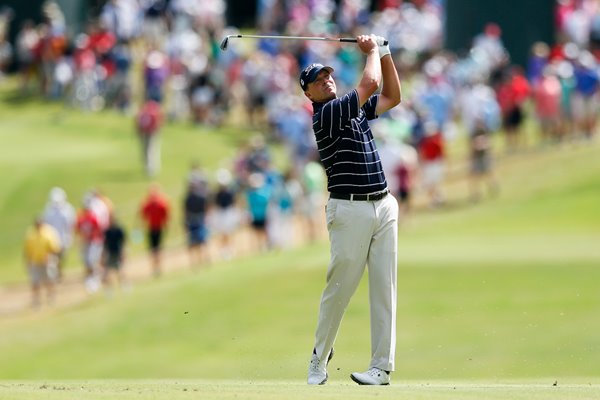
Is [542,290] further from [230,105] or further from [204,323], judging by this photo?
[230,105]

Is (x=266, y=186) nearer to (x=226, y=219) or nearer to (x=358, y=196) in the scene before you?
(x=226, y=219)

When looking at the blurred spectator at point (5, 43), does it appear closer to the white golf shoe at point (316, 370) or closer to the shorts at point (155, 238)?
the shorts at point (155, 238)

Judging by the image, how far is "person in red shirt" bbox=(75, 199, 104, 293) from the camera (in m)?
26.1

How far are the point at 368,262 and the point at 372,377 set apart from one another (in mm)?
753

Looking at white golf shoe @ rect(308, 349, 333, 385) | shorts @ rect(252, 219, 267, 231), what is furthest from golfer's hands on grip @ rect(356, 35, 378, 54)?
shorts @ rect(252, 219, 267, 231)

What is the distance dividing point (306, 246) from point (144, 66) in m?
11.3

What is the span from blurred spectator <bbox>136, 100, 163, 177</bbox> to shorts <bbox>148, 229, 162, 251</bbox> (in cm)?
585

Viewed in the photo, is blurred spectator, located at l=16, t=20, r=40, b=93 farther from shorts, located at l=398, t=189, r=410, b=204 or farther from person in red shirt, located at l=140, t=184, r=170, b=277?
shorts, located at l=398, t=189, r=410, b=204

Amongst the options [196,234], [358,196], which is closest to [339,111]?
[358,196]

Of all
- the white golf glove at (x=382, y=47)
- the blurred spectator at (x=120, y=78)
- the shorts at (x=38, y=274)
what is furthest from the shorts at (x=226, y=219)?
the white golf glove at (x=382, y=47)

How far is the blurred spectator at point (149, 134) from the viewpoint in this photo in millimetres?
32125

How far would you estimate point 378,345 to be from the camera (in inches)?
393

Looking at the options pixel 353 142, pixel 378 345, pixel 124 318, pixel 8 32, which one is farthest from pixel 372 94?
pixel 8 32

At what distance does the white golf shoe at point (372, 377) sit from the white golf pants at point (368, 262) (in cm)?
4
